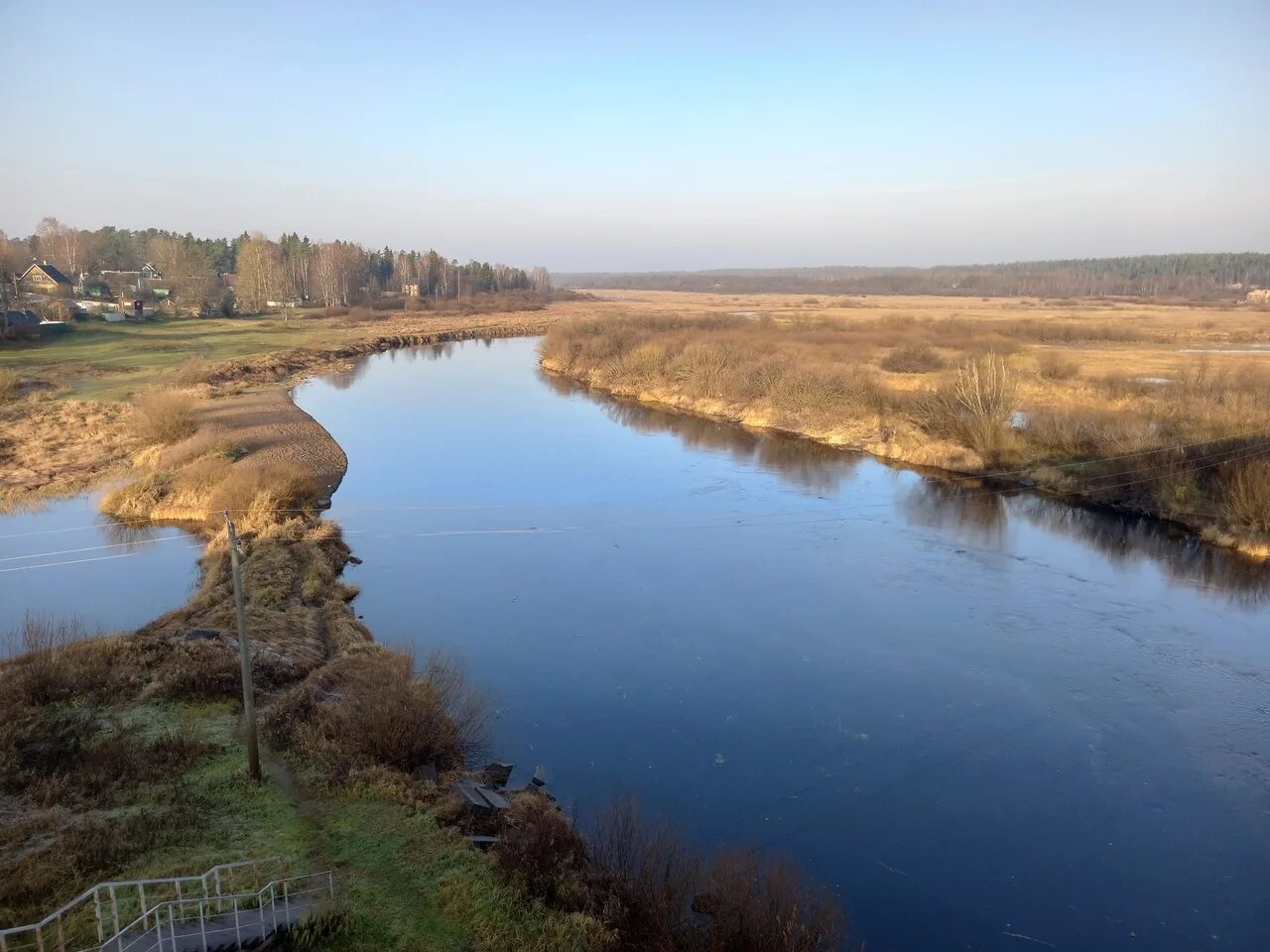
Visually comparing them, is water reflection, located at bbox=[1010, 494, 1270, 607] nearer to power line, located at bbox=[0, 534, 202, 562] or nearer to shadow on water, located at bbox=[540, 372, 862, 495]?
shadow on water, located at bbox=[540, 372, 862, 495]

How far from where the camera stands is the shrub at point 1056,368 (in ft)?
126

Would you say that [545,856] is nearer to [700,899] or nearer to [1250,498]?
[700,899]

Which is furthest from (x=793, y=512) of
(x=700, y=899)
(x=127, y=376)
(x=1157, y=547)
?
(x=127, y=376)

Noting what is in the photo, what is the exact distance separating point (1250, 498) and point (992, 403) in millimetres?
8418

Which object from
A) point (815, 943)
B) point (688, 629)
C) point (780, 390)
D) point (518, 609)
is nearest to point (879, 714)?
point (688, 629)

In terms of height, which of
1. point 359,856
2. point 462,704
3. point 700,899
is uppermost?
point 359,856

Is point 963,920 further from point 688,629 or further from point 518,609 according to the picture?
point 518,609

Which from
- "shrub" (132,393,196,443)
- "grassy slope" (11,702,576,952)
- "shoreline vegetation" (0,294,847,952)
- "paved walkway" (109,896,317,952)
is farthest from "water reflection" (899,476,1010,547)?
"shrub" (132,393,196,443)

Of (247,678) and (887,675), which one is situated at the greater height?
Answer: (247,678)

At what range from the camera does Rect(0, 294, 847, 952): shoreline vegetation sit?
26.7ft

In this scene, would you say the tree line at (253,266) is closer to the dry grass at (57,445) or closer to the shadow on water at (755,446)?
the dry grass at (57,445)

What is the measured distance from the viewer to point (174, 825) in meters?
9.06

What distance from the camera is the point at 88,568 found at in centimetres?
1923

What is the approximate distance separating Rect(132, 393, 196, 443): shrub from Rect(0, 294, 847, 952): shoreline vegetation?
13186 mm
